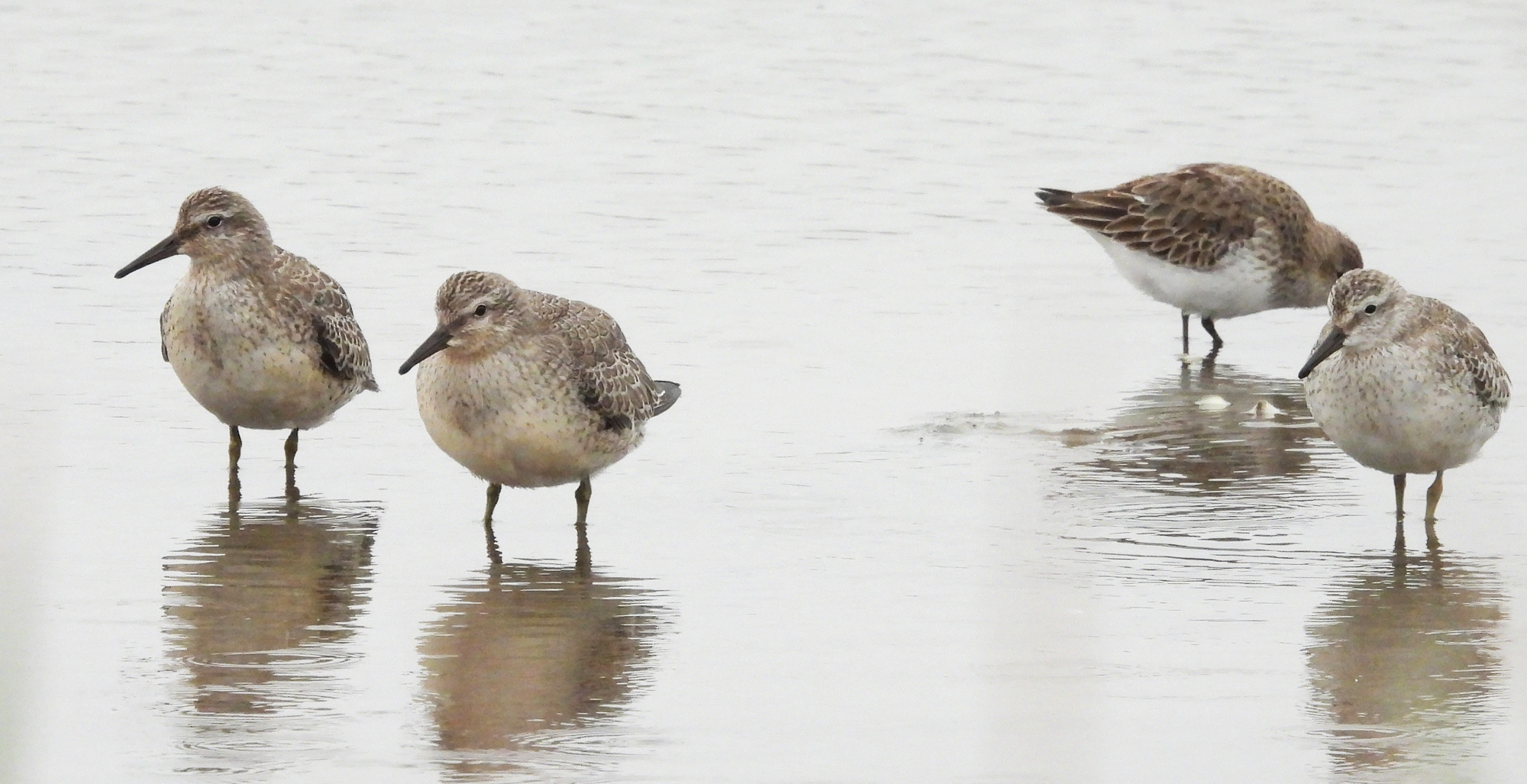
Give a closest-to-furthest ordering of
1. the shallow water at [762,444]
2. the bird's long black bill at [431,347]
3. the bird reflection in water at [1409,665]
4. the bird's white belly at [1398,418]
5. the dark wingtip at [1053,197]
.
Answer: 1. the bird reflection in water at [1409,665]
2. the shallow water at [762,444]
3. the bird's long black bill at [431,347]
4. the bird's white belly at [1398,418]
5. the dark wingtip at [1053,197]

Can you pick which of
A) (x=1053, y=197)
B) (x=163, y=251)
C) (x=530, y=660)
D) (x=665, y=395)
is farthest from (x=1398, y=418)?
(x=163, y=251)

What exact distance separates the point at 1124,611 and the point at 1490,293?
257 inches

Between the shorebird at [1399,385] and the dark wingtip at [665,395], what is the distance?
2.80 m

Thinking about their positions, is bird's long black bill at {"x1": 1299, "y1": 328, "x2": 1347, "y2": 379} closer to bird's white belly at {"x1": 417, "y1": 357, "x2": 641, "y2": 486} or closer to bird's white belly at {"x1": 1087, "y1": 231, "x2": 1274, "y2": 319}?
bird's white belly at {"x1": 417, "y1": 357, "x2": 641, "y2": 486}

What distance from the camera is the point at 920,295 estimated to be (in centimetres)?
1395

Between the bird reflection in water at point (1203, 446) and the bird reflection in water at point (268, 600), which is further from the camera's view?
the bird reflection in water at point (1203, 446)

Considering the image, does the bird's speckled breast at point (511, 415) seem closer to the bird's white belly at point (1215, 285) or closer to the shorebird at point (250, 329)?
the shorebird at point (250, 329)

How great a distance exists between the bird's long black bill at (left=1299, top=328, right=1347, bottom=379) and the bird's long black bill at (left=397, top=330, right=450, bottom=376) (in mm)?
3600

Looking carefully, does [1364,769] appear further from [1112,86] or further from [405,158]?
[1112,86]

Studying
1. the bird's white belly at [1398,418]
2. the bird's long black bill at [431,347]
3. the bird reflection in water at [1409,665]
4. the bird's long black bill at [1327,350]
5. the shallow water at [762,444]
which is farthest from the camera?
the bird's long black bill at [1327,350]

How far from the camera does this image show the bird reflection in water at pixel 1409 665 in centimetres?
676

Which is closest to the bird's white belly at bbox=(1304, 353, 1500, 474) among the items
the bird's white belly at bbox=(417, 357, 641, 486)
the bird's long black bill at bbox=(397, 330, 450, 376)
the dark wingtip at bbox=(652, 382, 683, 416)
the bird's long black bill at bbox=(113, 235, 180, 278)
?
the dark wingtip at bbox=(652, 382, 683, 416)

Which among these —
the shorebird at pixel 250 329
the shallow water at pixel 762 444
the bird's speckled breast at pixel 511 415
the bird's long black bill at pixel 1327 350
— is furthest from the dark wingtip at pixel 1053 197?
the bird's speckled breast at pixel 511 415

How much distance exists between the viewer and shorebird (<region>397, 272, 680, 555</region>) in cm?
906
